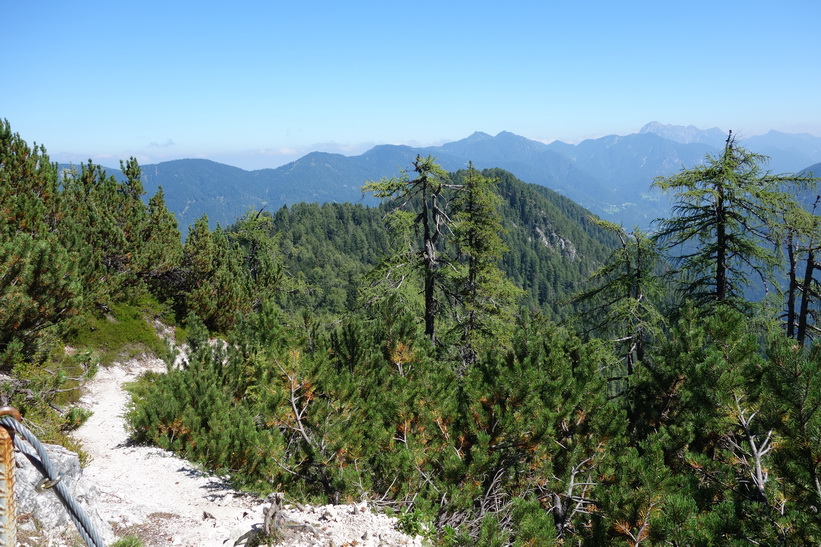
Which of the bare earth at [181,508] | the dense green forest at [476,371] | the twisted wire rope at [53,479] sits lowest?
the bare earth at [181,508]

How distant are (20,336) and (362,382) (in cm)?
659

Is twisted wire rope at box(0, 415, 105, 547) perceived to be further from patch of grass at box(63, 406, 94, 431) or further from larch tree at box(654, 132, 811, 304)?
larch tree at box(654, 132, 811, 304)

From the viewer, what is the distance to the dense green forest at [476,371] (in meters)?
4.80

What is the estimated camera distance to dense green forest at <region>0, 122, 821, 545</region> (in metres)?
4.80

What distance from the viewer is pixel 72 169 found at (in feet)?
55.0

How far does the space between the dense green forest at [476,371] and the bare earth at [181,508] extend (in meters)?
0.34

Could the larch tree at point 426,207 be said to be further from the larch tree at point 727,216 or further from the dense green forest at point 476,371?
the larch tree at point 727,216

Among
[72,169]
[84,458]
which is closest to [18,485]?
[84,458]

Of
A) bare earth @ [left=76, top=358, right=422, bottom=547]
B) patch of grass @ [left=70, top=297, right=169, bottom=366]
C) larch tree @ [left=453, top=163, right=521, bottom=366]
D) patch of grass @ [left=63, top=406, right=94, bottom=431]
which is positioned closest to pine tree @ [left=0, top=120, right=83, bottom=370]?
patch of grass @ [left=63, top=406, right=94, bottom=431]

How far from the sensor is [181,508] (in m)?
6.46

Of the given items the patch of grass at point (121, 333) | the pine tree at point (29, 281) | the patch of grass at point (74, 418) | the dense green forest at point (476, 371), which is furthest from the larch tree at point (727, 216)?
the patch of grass at point (121, 333)

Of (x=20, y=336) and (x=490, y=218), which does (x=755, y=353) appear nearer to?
(x=490, y=218)

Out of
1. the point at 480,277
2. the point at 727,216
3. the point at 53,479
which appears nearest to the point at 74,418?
the point at 53,479

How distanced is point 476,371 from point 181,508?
4961 millimetres
